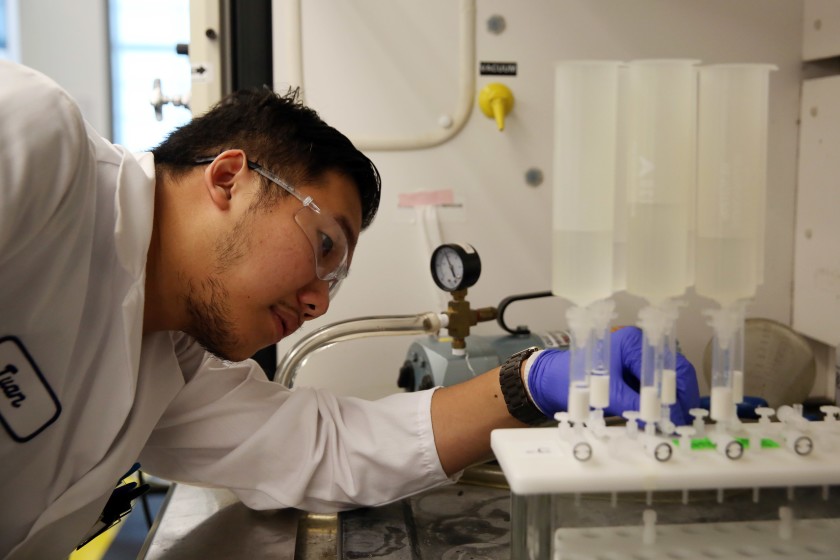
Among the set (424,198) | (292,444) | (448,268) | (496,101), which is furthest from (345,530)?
(496,101)

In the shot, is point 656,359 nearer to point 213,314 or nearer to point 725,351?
point 725,351

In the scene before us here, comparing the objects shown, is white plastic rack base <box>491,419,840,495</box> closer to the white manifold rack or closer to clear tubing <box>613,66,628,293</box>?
the white manifold rack

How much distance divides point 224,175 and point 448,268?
0.48 meters

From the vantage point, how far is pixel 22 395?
0.97 metres

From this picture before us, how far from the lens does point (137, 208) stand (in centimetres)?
102

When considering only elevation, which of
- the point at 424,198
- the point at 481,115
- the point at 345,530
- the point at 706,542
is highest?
the point at 481,115

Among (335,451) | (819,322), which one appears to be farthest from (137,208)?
(819,322)

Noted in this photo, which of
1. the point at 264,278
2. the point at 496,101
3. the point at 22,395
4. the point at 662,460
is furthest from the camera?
the point at 496,101

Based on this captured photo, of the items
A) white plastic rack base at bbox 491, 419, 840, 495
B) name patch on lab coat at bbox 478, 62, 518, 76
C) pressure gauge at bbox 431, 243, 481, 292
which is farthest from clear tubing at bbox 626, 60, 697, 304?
name patch on lab coat at bbox 478, 62, 518, 76

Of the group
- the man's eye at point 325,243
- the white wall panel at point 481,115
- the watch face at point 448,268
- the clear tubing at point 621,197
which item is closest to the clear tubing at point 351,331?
the watch face at point 448,268

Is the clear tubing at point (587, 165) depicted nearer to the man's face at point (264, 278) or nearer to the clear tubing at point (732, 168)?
the clear tubing at point (732, 168)

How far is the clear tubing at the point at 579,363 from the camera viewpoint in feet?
2.59

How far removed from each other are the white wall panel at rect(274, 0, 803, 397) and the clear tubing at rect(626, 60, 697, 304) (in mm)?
864

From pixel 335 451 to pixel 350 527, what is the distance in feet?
0.39
